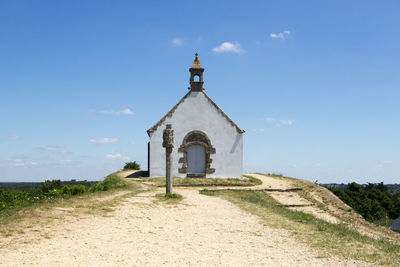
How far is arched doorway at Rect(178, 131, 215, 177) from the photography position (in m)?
26.3

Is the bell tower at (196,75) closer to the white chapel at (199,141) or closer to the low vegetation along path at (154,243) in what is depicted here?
the white chapel at (199,141)

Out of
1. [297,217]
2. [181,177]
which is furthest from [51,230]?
[181,177]

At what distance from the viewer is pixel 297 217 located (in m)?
13.7

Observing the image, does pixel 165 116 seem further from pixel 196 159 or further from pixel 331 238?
pixel 331 238

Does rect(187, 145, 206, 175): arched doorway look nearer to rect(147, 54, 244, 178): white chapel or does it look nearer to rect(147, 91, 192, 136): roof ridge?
rect(147, 54, 244, 178): white chapel

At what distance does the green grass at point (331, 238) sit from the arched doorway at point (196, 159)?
10.8m

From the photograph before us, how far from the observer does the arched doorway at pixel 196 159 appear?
2636cm

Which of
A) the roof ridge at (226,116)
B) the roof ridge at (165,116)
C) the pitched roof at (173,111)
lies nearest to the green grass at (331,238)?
the roof ridge at (226,116)

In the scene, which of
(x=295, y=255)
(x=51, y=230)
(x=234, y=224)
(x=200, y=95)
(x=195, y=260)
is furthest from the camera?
(x=200, y=95)

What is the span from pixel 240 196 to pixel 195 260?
12016 mm

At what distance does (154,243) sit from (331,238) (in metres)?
4.97

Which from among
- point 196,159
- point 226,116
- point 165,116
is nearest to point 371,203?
point 226,116

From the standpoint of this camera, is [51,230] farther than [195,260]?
Yes

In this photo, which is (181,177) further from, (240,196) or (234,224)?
(234,224)
